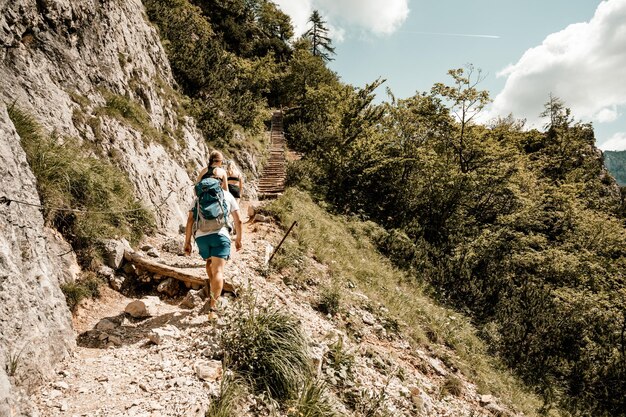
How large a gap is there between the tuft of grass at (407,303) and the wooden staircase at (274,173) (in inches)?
139

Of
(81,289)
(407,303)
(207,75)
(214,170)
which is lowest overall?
(407,303)

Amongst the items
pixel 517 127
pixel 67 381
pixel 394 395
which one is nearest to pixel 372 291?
pixel 394 395

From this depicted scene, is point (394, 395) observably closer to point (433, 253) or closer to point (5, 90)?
point (5, 90)

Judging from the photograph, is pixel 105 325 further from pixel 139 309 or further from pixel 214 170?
pixel 214 170

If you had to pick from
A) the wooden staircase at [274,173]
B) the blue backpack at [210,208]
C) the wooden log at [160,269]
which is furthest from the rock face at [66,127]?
the wooden staircase at [274,173]

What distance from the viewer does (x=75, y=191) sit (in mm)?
5500

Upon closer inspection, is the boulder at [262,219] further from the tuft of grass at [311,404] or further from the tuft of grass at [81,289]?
the tuft of grass at [311,404]

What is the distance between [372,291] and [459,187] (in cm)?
970

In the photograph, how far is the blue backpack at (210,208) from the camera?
4406 millimetres

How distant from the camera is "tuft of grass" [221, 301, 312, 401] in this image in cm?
362

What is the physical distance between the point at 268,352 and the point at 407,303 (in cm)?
654

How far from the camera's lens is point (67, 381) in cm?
312

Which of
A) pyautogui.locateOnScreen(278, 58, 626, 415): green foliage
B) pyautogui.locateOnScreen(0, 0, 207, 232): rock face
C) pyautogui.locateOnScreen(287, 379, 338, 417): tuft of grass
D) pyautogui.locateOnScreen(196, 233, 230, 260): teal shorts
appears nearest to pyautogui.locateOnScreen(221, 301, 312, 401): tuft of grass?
pyautogui.locateOnScreen(287, 379, 338, 417): tuft of grass

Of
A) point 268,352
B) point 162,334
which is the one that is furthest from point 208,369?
point 162,334
